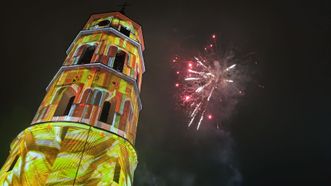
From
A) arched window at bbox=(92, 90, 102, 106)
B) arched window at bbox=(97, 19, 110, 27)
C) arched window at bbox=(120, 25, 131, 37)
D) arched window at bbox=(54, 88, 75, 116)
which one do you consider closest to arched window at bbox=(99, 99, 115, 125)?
arched window at bbox=(92, 90, 102, 106)

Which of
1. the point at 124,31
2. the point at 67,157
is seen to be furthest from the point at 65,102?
the point at 124,31

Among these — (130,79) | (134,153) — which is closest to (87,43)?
(130,79)

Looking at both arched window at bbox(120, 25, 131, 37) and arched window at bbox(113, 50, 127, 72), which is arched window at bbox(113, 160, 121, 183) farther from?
arched window at bbox(120, 25, 131, 37)

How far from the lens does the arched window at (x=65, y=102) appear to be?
1753 centimetres

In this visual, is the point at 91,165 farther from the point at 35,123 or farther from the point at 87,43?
the point at 87,43

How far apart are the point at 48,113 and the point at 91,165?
15.0 feet

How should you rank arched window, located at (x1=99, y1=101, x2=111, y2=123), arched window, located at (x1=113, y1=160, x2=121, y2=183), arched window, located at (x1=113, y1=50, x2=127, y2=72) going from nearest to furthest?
arched window, located at (x1=113, y1=160, x2=121, y2=183) < arched window, located at (x1=99, y1=101, x2=111, y2=123) < arched window, located at (x1=113, y1=50, x2=127, y2=72)

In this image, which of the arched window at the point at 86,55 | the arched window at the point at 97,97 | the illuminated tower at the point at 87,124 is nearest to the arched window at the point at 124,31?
the illuminated tower at the point at 87,124

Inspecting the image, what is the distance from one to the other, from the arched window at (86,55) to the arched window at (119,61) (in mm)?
1859

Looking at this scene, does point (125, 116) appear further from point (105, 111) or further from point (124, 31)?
→ point (124, 31)

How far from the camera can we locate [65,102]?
18.2 m

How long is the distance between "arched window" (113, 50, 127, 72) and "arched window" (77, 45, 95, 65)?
1.86 meters

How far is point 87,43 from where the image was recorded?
22375 millimetres

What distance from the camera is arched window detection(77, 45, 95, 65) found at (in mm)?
21033
